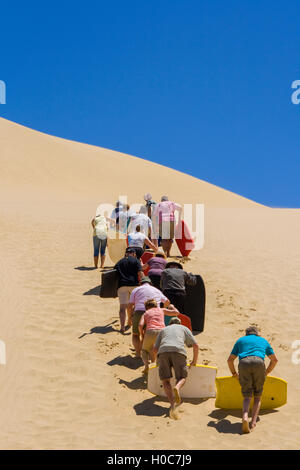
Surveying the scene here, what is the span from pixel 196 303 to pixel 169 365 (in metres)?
3.35

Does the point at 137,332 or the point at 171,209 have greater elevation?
the point at 171,209

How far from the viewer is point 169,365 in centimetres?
851

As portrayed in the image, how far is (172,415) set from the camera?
327 inches

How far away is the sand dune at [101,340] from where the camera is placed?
26.0 feet

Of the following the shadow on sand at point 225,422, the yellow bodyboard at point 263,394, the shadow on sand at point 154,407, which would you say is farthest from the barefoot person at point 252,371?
the shadow on sand at point 154,407

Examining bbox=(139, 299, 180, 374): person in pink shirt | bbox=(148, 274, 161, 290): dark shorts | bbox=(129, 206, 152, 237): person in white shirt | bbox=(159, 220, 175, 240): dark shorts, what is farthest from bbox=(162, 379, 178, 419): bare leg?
bbox=(159, 220, 175, 240): dark shorts

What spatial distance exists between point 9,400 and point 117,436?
2.19 metres

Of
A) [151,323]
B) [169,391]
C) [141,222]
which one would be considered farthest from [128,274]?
[141,222]

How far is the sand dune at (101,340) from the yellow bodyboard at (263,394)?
0.15 meters

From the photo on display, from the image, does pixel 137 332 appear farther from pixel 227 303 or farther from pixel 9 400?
pixel 227 303

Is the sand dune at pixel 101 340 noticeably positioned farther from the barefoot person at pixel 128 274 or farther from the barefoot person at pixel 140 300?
the barefoot person at pixel 128 274
